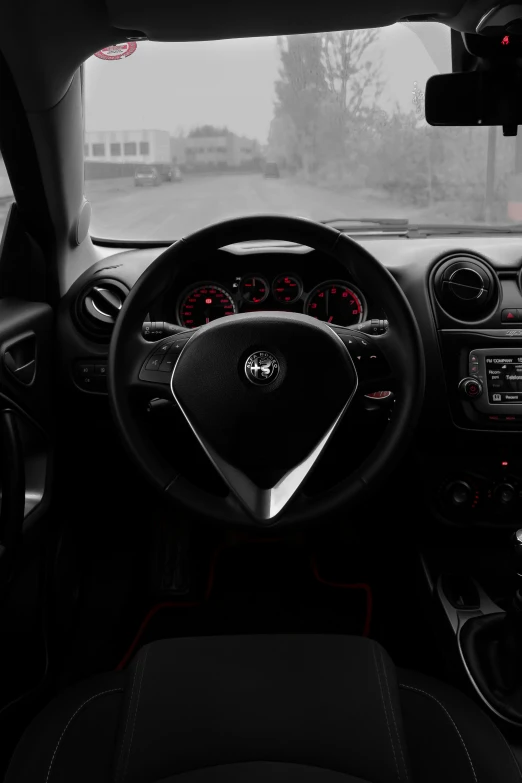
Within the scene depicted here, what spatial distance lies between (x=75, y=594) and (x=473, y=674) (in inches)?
47.1

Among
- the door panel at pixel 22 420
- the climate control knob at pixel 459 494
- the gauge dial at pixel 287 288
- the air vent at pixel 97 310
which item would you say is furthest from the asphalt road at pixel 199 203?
the climate control knob at pixel 459 494

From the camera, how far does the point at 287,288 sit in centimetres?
204

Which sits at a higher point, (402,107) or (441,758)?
(402,107)

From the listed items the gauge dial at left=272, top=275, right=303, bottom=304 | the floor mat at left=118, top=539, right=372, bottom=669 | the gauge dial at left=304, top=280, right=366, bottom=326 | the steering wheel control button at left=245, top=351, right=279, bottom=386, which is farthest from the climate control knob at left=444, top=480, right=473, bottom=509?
the steering wheel control button at left=245, top=351, right=279, bottom=386

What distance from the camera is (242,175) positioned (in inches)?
86.0

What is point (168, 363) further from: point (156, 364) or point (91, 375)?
point (91, 375)

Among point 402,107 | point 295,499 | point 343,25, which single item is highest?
point 343,25

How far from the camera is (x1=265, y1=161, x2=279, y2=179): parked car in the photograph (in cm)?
217

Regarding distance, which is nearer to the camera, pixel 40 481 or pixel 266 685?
pixel 266 685

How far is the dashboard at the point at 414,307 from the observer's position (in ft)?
6.59

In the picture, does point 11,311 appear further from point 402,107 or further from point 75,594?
point 402,107

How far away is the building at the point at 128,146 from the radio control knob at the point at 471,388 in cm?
106

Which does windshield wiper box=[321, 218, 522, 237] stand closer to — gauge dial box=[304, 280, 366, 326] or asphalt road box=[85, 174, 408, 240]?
asphalt road box=[85, 174, 408, 240]

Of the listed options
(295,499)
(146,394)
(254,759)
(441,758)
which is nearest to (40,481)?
(146,394)
